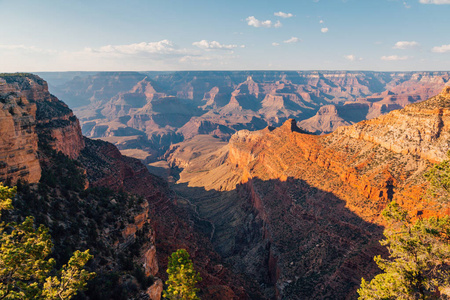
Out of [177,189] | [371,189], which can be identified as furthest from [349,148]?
[177,189]

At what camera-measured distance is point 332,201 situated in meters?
60.1

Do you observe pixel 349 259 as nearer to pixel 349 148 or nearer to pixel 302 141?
pixel 349 148

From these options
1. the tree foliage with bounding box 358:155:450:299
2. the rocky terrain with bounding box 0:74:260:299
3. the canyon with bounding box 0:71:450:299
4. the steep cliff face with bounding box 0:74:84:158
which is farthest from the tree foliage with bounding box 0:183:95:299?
the steep cliff face with bounding box 0:74:84:158

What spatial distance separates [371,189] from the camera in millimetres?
54531

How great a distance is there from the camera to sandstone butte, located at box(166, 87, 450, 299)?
47.2 m

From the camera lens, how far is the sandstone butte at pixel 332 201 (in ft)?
155

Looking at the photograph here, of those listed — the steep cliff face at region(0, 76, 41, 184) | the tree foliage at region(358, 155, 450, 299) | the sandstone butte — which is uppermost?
the steep cliff face at region(0, 76, 41, 184)

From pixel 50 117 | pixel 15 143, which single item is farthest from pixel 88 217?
pixel 50 117

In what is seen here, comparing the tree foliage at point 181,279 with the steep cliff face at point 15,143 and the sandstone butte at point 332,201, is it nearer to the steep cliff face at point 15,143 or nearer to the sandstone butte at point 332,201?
the steep cliff face at point 15,143

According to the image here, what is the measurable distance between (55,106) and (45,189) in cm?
4552

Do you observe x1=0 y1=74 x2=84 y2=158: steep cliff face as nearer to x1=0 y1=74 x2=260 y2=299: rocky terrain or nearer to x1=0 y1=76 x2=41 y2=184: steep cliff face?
x1=0 y1=74 x2=260 y2=299: rocky terrain

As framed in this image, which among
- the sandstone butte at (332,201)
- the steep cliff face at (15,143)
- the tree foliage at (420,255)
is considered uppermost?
the steep cliff face at (15,143)

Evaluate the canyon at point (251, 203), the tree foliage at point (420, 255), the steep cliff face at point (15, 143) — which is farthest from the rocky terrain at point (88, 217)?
the tree foliage at point (420, 255)

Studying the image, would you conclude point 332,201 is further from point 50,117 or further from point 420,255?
point 50,117
